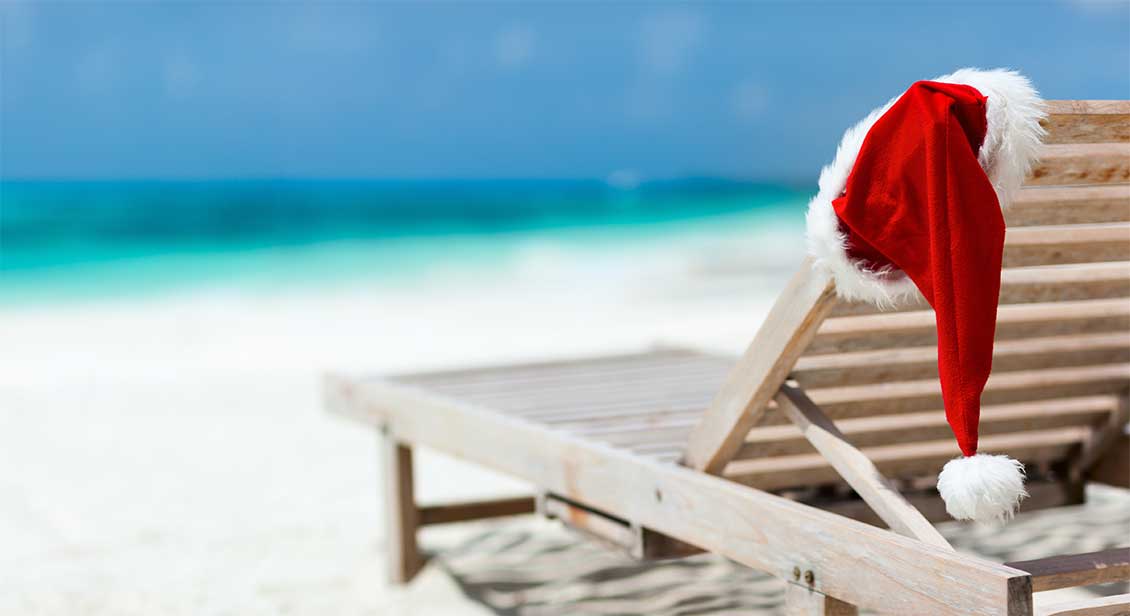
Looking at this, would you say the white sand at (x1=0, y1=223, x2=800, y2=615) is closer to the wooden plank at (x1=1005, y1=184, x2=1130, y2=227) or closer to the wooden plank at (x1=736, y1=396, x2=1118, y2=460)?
the wooden plank at (x1=736, y1=396, x2=1118, y2=460)

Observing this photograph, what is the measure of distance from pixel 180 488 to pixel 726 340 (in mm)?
5090

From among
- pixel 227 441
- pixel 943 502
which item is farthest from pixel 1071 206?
pixel 227 441

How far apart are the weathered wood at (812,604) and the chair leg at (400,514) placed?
1.73m

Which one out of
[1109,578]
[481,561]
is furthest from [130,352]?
[1109,578]

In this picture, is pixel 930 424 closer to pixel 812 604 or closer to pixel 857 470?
pixel 857 470

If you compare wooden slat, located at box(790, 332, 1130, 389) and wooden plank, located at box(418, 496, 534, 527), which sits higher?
wooden slat, located at box(790, 332, 1130, 389)

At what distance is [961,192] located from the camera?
6.12ft

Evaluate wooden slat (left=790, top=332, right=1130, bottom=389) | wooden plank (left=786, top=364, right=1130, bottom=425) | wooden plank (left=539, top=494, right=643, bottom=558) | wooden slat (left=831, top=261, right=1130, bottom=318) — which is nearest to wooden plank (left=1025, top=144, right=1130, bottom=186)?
wooden slat (left=831, top=261, right=1130, bottom=318)

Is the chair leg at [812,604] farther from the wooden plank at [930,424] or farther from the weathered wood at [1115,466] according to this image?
the weathered wood at [1115,466]

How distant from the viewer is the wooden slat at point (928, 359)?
95.6 inches

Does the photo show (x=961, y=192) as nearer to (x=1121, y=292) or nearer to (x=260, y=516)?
(x=1121, y=292)

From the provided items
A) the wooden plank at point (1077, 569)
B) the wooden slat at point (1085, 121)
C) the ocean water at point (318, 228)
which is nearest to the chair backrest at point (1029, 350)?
the wooden slat at point (1085, 121)

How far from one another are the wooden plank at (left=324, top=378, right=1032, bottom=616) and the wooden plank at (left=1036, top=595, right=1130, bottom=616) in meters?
0.05

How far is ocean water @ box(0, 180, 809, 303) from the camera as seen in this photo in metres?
17.2
